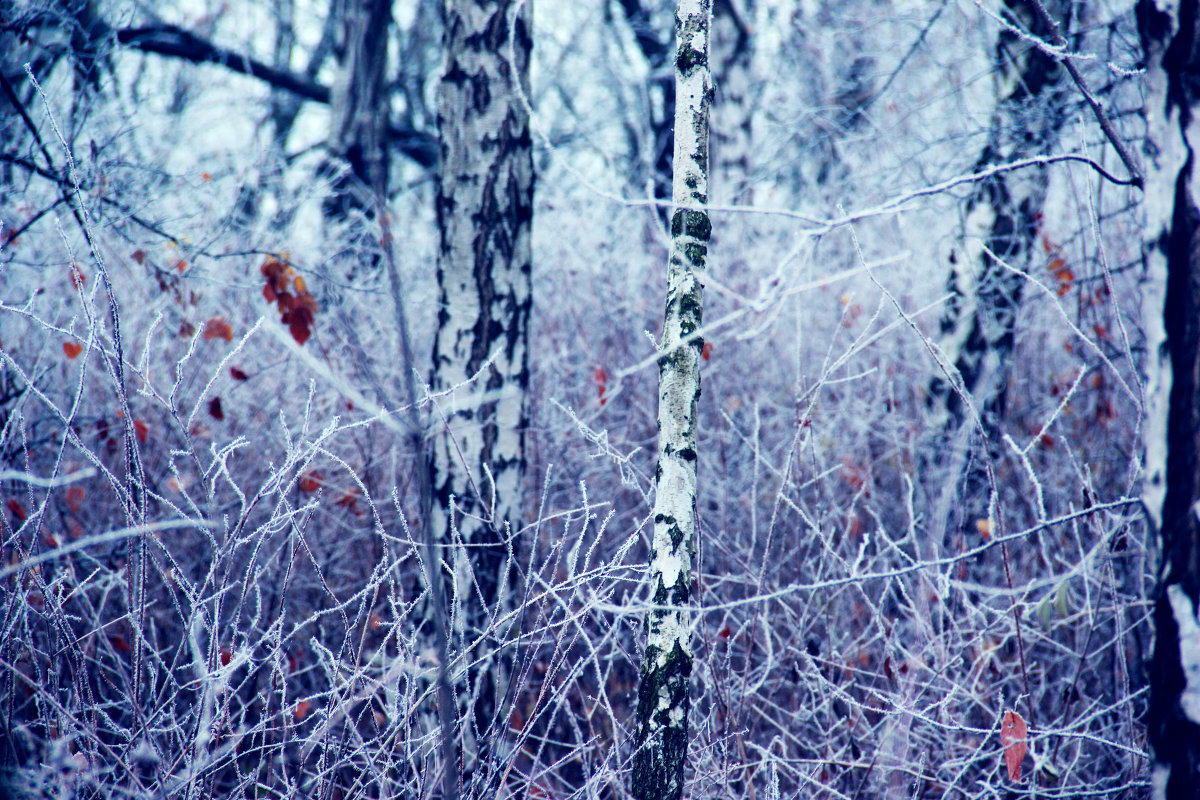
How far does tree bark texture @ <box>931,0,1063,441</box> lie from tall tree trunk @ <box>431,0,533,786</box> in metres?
2.33

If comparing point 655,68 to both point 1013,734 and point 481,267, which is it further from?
point 1013,734

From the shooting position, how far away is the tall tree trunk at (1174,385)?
1301mm

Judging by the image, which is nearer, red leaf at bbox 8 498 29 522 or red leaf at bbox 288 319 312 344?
red leaf at bbox 8 498 29 522

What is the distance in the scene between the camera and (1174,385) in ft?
4.36

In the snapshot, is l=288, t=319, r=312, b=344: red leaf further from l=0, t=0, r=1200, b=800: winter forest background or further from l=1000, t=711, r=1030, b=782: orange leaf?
l=1000, t=711, r=1030, b=782: orange leaf

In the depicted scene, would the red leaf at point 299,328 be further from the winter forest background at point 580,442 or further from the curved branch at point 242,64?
the curved branch at point 242,64

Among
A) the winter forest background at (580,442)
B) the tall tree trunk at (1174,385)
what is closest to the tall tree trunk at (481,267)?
the winter forest background at (580,442)

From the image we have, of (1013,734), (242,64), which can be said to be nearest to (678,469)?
(1013,734)

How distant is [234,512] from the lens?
13.2 ft

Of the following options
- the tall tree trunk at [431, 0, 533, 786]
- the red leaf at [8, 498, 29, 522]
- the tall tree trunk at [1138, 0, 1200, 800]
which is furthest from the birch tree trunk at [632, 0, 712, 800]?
the red leaf at [8, 498, 29, 522]

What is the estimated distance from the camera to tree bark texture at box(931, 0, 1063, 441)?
385 centimetres

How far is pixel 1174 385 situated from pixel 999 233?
3157mm

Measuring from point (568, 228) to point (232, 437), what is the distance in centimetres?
300

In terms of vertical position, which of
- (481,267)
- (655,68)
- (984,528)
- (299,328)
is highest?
(655,68)
